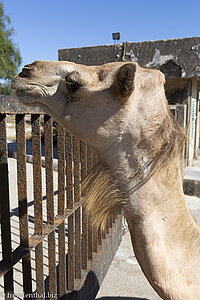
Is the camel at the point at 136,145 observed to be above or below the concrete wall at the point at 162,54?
below

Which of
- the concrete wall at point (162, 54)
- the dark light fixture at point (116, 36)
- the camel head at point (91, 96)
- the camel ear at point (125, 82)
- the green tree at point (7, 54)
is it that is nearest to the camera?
the camel ear at point (125, 82)

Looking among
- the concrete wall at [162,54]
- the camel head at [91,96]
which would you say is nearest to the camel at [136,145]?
the camel head at [91,96]

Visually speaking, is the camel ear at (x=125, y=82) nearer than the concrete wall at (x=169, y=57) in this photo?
Yes

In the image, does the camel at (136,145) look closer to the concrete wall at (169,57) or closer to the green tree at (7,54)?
the concrete wall at (169,57)

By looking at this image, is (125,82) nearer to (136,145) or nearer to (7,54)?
(136,145)

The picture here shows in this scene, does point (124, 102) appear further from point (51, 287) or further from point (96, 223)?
point (51, 287)

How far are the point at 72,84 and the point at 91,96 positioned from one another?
114mm

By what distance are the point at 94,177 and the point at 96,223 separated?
0.31 m

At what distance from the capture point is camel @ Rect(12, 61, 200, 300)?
1247 mm

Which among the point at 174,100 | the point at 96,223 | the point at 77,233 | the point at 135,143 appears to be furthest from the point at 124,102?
the point at 174,100

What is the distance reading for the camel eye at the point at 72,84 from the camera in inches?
49.8

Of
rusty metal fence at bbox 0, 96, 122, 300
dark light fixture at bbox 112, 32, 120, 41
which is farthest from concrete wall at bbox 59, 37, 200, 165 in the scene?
rusty metal fence at bbox 0, 96, 122, 300

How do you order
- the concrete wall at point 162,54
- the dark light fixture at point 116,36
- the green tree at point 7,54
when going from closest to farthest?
the concrete wall at point 162,54, the dark light fixture at point 116,36, the green tree at point 7,54

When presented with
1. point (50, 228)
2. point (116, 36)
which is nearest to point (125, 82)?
point (50, 228)
